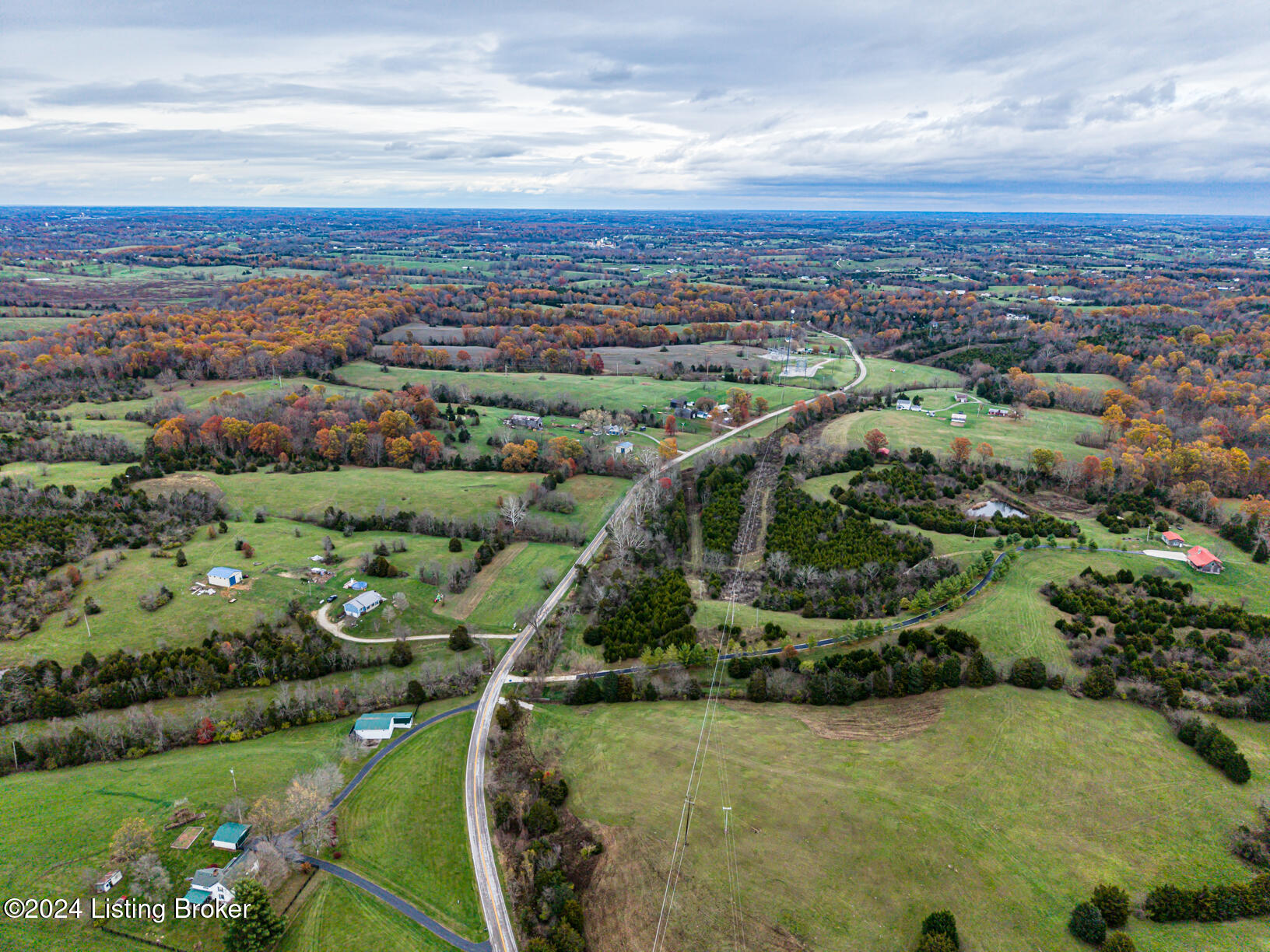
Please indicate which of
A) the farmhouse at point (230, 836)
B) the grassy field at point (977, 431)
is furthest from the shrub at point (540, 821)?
the grassy field at point (977, 431)

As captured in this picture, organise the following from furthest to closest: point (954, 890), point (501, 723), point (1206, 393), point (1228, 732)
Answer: point (1206, 393), point (501, 723), point (1228, 732), point (954, 890)

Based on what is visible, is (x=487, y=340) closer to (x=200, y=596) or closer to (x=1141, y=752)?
(x=200, y=596)

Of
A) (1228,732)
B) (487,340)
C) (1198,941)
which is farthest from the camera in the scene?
(487,340)

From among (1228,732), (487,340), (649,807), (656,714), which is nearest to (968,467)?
(1228,732)

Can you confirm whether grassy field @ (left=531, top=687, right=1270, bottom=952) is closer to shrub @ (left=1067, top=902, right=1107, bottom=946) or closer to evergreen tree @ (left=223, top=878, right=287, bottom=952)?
shrub @ (left=1067, top=902, right=1107, bottom=946)

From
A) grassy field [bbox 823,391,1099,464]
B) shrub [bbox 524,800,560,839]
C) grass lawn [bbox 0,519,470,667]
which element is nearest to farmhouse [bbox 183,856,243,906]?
shrub [bbox 524,800,560,839]

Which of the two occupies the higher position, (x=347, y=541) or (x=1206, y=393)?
(x=1206, y=393)
